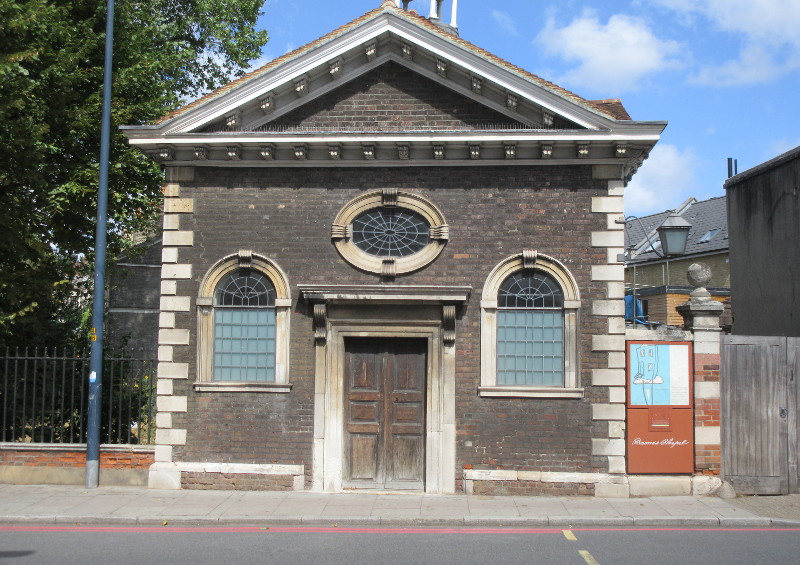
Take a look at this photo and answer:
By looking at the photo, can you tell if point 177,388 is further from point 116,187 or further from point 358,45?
point 116,187

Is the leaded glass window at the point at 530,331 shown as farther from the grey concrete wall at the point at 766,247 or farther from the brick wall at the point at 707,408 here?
the grey concrete wall at the point at 766,247

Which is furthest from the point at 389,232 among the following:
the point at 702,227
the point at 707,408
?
the point at 702,227

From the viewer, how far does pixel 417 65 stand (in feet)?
39.7

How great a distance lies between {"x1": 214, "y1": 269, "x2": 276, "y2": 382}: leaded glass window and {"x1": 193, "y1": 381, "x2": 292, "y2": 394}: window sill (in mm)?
173

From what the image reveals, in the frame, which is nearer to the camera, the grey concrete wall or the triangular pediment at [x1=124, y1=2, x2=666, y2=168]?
the triangular pediment at [x1=124, y1=2, x2=666, y2=168]

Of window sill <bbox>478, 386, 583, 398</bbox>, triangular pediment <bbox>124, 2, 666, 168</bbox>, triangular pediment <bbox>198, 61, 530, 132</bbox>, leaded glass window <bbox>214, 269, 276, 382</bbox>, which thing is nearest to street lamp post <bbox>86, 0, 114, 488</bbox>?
triangular pediment <bbox>124, 2, 666, 168</bbox>

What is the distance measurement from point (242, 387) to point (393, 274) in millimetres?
2846

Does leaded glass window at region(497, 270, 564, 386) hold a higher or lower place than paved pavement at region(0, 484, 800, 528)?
higher

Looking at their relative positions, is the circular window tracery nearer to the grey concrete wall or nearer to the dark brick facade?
the dark brick facade

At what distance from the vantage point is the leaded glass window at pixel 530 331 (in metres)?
11.9

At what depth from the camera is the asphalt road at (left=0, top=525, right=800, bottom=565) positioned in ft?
27.6

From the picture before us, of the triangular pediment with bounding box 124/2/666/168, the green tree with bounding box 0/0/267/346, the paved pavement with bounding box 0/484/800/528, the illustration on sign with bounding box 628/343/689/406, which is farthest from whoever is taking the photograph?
the green tree with bounding box 0/0/267/346

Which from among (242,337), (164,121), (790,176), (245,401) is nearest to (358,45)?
(164,121)

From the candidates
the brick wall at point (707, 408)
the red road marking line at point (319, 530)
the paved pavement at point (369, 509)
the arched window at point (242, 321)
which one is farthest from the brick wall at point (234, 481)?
the brick wall at point (707, 408)
